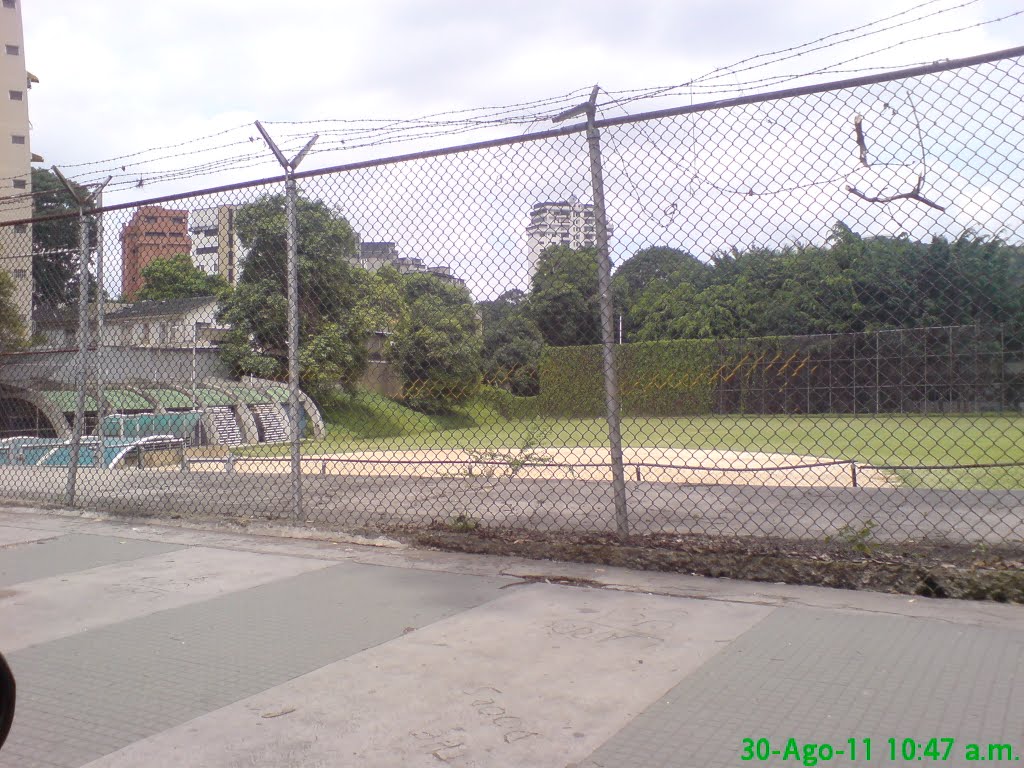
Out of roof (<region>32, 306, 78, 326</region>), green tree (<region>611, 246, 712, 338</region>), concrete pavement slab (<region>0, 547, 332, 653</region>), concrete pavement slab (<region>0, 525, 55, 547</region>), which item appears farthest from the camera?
roof (<region>32, 306, 78, 326</region>)

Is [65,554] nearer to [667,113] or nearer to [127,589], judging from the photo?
[127,589]

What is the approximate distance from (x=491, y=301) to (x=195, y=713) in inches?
125

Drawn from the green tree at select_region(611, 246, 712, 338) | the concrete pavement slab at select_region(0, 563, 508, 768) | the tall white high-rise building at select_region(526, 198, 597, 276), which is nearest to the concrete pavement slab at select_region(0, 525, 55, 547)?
the concrete pavement slab at select_region(0, 563, 508, 768)

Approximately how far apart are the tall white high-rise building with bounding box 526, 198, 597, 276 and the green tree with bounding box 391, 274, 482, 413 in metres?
0.62

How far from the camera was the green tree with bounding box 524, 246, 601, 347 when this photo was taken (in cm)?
542

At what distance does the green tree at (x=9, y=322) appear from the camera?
10367mm

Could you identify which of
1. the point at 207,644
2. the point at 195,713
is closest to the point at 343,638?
the point at 207,644

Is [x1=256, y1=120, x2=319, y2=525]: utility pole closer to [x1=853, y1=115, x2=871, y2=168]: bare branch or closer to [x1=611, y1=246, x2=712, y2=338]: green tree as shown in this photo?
[x1=611, y1=246, x2=712, y2=338]: green tree

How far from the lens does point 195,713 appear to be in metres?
3.31

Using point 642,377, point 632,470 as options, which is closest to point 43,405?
point 642,377

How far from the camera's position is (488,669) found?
3.65 meters

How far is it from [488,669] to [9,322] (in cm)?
979

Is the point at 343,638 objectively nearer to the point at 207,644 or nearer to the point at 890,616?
the point at 207,644

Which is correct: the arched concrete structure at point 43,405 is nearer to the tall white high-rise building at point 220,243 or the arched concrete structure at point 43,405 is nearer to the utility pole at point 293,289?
the tall white high-rise building at point 220,243
